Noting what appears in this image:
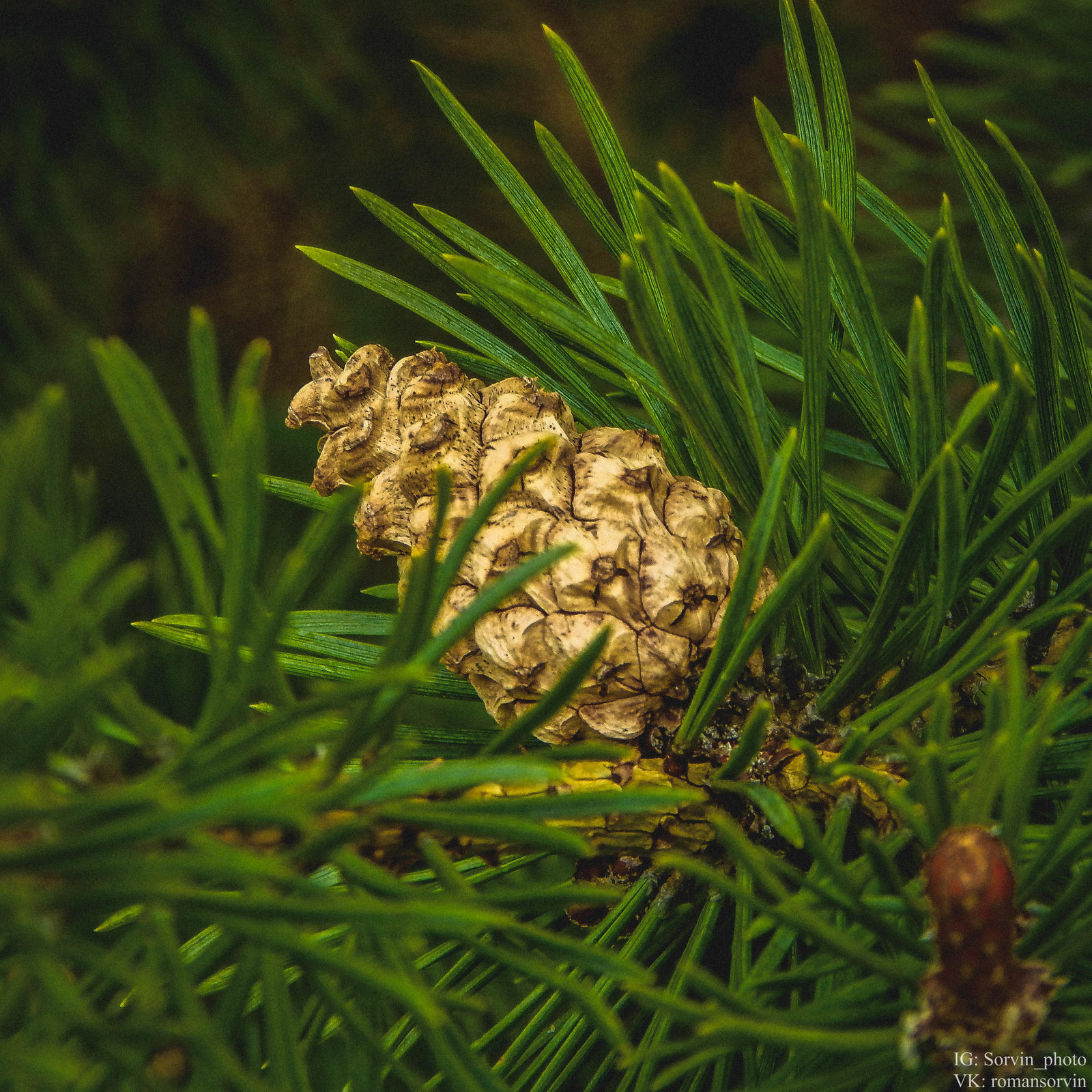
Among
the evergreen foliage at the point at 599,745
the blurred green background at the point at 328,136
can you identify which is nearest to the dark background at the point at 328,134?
the blurred green background at the point at 328,136

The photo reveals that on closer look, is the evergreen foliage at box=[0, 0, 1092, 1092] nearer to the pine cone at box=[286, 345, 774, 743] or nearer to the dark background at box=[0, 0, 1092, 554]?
the pine cone at box=[286, 345, 774, 743]

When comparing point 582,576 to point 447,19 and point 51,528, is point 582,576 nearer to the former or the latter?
point 51,528

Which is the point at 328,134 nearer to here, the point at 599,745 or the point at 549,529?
the point at 549,529

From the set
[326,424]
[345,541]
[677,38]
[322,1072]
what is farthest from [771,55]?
[322,1072]

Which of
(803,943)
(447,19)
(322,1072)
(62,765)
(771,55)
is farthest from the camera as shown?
(771,55)

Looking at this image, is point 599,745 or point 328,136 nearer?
point 599,745

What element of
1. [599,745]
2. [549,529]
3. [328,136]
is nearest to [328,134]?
[328,136]

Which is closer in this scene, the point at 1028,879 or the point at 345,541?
the point at 1028,879

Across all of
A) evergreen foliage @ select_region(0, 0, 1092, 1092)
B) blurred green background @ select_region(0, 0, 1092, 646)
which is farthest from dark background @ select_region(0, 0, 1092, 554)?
evergreen foliage @ select_region(0, 0, 1092, 1092)
